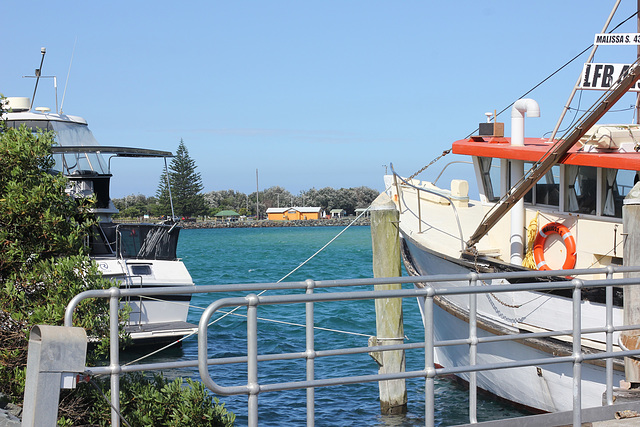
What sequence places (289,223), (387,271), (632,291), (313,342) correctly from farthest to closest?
(289,223) < (387,271) < (632,291) < (313,342)

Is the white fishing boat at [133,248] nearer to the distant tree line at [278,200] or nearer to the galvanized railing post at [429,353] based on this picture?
the galvanized railing post at [429,353]

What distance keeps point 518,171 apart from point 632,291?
4.94 meters

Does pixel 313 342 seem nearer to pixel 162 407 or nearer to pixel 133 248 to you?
pixel 162 407

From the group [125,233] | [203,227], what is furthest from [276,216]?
[125,233]

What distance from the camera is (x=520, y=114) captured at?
1100cm

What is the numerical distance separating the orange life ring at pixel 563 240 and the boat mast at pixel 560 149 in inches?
26.8

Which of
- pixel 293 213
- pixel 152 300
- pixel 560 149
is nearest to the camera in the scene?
pixel 560 149

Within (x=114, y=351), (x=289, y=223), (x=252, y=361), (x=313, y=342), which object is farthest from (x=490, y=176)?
(x=289, y=223)

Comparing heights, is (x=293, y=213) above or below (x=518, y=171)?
below

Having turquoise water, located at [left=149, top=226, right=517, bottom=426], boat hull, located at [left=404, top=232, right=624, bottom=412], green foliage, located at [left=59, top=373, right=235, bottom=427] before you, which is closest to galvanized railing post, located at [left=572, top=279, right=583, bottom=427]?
green foliage, located at [left=59, top=373, right=235, bottom=427]

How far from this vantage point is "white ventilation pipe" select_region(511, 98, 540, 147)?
35.1 ft

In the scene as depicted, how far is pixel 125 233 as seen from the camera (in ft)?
45.9

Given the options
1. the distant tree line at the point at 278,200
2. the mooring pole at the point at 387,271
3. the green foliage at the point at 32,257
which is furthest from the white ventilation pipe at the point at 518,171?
the distant tree line at the point at 278,200

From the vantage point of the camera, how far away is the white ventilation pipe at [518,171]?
10312 millimetres
